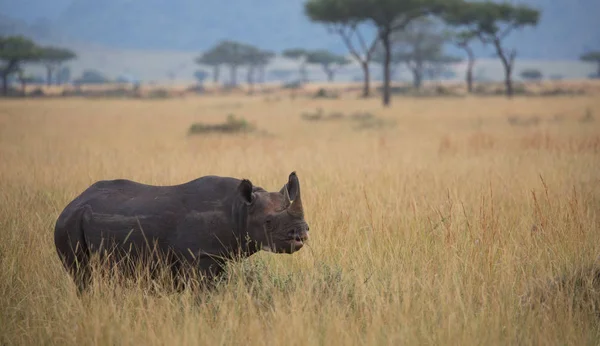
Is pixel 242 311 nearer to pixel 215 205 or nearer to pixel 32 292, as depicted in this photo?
pixel 215 205

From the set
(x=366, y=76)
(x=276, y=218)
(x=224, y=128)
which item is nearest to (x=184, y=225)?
(x=276, y=218)

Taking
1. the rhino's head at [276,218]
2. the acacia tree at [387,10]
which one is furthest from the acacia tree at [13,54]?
the rhino's head at [276,218]

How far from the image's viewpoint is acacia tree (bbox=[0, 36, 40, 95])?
68750 millimetres

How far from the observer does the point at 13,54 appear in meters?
68.7

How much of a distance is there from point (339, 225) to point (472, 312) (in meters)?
2.59

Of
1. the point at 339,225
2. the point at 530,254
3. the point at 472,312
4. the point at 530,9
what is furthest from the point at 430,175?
the point at 530,9

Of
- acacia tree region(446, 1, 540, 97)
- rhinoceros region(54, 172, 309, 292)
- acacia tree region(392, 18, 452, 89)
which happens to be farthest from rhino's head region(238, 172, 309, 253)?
acacia tree region(392, 18, 452, 89)

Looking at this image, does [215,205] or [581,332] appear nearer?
[581,332]

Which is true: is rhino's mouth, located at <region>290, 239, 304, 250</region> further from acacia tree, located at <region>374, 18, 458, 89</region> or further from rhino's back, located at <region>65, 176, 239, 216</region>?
acacia tree, located at <region>374, 18, 458, 89</region>

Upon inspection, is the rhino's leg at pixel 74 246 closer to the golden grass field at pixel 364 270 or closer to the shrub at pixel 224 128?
the golden grass field at pixel 364 270

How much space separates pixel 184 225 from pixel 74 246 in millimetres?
839

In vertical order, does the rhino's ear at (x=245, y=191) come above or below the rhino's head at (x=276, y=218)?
above

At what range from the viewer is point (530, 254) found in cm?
579

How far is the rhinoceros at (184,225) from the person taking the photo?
4.48m
